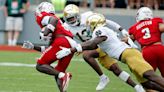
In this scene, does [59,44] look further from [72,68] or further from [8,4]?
[8,4]

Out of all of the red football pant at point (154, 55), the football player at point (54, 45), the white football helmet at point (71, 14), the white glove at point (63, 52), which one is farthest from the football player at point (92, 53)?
the white glove at point (63, 52)

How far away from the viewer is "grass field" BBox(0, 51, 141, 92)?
1214 centimetres

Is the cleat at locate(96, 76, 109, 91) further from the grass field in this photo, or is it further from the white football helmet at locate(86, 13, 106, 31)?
the white football helmet at locate(86, 13, 106, 31)

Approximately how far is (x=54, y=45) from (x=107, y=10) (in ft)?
33.4

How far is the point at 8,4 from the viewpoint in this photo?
67.8 ft

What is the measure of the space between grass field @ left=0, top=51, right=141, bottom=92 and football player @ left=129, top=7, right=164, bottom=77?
1753 mm

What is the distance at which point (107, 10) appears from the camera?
20938 mm

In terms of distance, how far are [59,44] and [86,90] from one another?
1.48m

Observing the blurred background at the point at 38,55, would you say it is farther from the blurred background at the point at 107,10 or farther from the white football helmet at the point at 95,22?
the white football helmet at the point at 95,22

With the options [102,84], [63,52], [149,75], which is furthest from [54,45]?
[149,75]

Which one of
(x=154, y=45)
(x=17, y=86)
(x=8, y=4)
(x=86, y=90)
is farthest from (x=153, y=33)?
(x=8, y=4)

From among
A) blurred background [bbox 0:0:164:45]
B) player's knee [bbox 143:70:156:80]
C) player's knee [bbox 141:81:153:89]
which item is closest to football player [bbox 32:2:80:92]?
player's knee [bbox 141:81:153:89]

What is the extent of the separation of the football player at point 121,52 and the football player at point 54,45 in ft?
1.11

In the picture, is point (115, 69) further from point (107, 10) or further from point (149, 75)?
point (107, 10)
